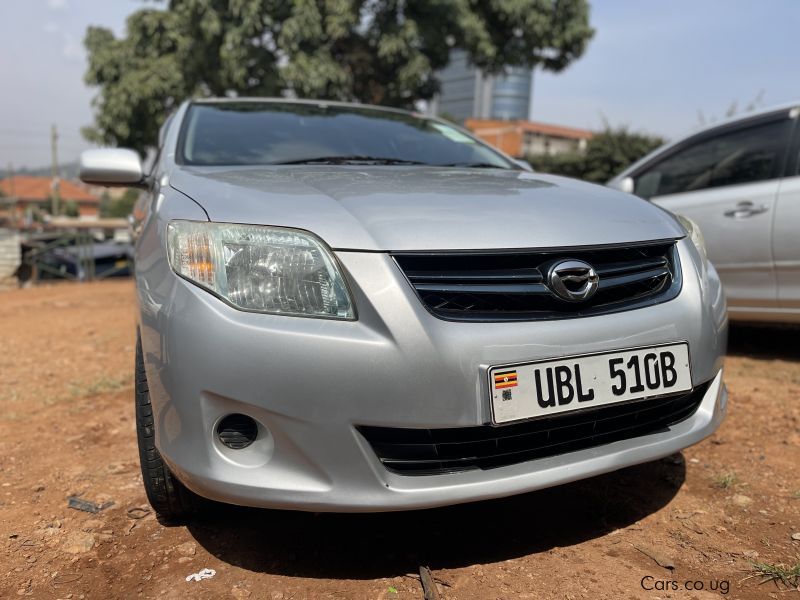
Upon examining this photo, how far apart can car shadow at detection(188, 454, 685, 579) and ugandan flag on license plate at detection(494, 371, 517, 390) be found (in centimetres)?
53

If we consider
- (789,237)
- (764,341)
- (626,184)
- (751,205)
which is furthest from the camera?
(764,341)

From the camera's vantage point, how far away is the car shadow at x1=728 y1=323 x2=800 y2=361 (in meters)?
3.79

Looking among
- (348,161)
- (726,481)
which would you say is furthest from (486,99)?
(726,481)

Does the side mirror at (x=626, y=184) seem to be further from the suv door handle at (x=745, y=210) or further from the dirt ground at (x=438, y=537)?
the dirt ground at (x=438, y=537)

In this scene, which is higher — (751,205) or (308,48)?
(308,48)

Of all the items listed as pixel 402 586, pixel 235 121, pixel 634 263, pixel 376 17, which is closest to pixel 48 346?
pixel 235 121

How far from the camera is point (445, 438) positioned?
1.46 metres

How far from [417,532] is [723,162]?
118 inches

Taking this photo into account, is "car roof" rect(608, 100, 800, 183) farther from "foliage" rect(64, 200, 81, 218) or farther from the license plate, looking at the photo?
"foliage" rect(64, 200, 81, 218)

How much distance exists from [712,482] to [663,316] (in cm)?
82

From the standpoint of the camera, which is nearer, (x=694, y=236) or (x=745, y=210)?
(x=694, y=236)

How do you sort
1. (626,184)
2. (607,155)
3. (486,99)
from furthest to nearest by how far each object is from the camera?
(486,99)
(607,155)
(626,184)

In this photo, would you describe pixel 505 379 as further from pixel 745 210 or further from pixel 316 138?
pixel 745 210

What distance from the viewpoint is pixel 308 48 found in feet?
32.4
